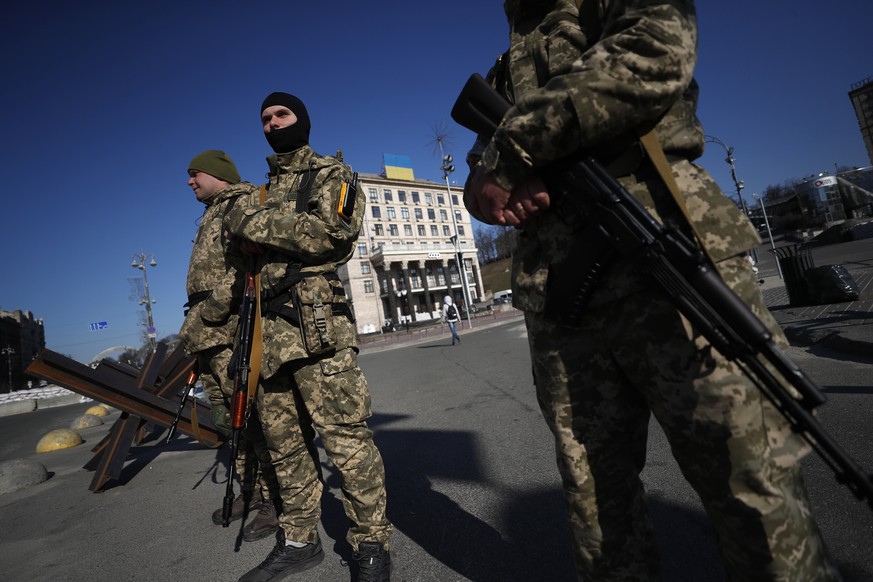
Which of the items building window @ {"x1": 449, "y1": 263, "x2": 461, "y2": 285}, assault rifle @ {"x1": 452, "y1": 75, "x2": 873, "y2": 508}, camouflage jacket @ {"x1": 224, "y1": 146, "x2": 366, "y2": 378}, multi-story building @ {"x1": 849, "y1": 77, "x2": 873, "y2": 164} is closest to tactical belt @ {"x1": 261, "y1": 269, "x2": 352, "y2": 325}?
camouflage jacket @ {"x1": 224, "y1": 146, "x2": 366, "y2": 378}

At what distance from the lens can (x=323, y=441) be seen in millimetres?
2109

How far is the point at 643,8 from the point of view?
1032 millimetres

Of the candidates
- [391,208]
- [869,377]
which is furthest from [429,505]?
[391,208]

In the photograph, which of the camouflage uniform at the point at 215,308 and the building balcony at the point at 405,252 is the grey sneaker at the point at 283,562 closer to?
the camouflage uniform at the point at 215,308

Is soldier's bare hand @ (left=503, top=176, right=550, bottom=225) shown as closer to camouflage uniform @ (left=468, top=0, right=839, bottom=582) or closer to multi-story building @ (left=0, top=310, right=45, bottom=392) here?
camouflage uniform @ (left=468, top=0, right=839, bottom=582)

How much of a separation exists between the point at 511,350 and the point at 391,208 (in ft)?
187

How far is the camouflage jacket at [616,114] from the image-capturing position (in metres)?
1.00

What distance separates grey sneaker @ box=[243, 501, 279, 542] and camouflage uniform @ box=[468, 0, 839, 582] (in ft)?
7.38

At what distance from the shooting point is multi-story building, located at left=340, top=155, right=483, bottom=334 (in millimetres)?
55562

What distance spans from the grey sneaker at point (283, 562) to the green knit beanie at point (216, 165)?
2579mm

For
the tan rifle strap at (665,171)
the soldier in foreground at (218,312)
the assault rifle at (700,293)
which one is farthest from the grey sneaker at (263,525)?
the tan rifle strap at (665,171)

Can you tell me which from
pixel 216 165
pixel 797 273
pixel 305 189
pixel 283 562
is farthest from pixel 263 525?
pixel 797 273

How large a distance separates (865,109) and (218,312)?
96.7 m

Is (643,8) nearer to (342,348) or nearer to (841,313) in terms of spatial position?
(342,348)
